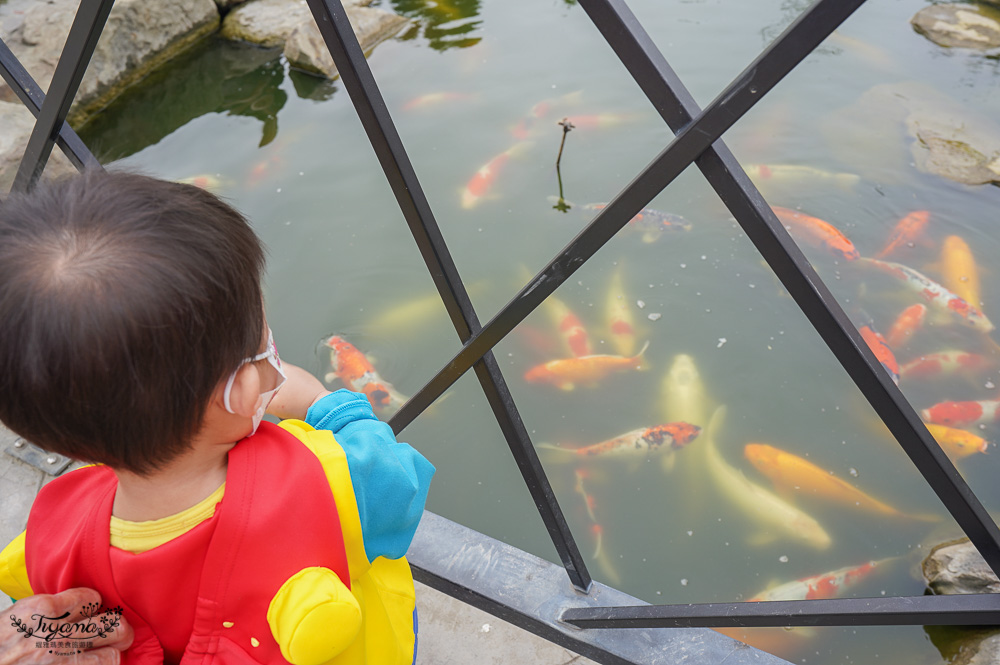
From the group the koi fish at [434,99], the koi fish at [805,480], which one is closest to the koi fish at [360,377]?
the koi fish at [805,480]

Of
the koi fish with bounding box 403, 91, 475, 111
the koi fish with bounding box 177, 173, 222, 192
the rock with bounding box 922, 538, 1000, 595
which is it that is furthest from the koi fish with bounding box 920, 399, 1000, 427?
the koi fish with bounding box 177, 173, 222, 192

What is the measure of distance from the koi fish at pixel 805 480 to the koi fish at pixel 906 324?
37.6 inches

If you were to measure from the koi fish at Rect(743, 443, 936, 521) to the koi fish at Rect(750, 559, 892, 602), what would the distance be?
0.30 meters

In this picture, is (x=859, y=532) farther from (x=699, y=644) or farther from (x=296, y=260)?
(x=296, y=260)

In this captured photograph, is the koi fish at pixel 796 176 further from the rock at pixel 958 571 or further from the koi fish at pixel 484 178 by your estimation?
the rock at pixel 958 571

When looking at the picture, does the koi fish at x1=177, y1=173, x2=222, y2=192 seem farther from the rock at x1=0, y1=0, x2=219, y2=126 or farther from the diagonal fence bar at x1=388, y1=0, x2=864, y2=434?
the diagonal fence bar at x1=388, y1=0, x2=864, y2=434

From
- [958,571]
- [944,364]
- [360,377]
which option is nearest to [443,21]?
[360,377]

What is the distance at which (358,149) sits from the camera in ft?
15.2

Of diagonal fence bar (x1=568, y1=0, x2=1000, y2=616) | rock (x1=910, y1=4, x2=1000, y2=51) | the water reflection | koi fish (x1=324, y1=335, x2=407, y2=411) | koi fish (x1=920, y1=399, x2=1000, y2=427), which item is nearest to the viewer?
diagonal fence bar (x1=568, y1=0, x2=1000, y2=616)

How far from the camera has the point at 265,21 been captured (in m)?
5.71

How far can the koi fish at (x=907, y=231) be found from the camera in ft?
12.8

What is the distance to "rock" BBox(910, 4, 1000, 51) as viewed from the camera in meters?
5.41

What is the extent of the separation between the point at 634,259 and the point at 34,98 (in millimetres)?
2881

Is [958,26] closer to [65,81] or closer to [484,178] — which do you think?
[484,178]
